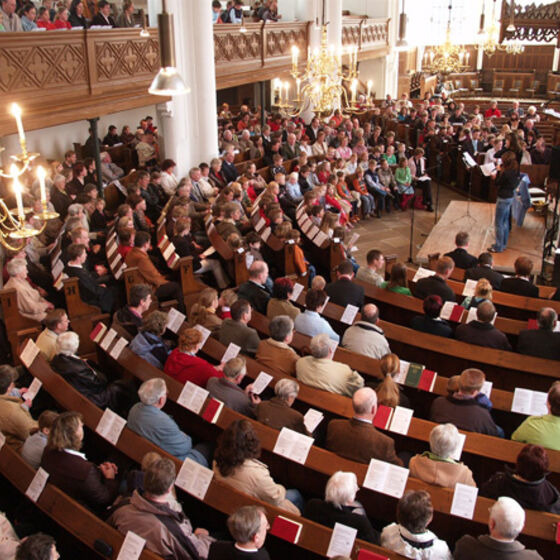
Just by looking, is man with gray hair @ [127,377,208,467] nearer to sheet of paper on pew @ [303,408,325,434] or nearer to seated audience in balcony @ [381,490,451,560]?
sheet of paper on pew @ [303,408,325,434]

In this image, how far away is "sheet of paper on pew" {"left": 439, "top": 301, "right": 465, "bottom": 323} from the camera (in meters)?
6.25

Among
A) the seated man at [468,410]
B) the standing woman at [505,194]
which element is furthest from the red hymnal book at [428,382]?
the standing woman at [505,194]

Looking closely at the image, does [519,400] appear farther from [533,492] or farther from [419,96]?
[419,96]

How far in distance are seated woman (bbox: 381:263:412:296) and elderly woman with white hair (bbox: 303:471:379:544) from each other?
3.56 meters

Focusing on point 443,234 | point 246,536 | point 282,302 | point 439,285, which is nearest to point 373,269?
point 439,285

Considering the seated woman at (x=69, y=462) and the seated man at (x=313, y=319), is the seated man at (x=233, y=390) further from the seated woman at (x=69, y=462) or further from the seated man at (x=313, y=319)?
the seated man at (x=313, y=319)

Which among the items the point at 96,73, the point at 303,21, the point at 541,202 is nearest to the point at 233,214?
the point at 96,73

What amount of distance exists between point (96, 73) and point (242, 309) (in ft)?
16.8

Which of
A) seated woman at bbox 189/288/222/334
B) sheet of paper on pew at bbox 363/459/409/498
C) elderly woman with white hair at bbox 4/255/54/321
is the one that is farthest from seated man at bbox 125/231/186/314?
sheet of paper on pew at bbox 363/459/409/498

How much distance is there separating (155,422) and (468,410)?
2119 millimetres

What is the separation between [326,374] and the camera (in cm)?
492

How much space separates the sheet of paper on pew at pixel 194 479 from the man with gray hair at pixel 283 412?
653 millimetres

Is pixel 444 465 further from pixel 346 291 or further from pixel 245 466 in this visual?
pixel 346 291

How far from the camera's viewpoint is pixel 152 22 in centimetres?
1078
